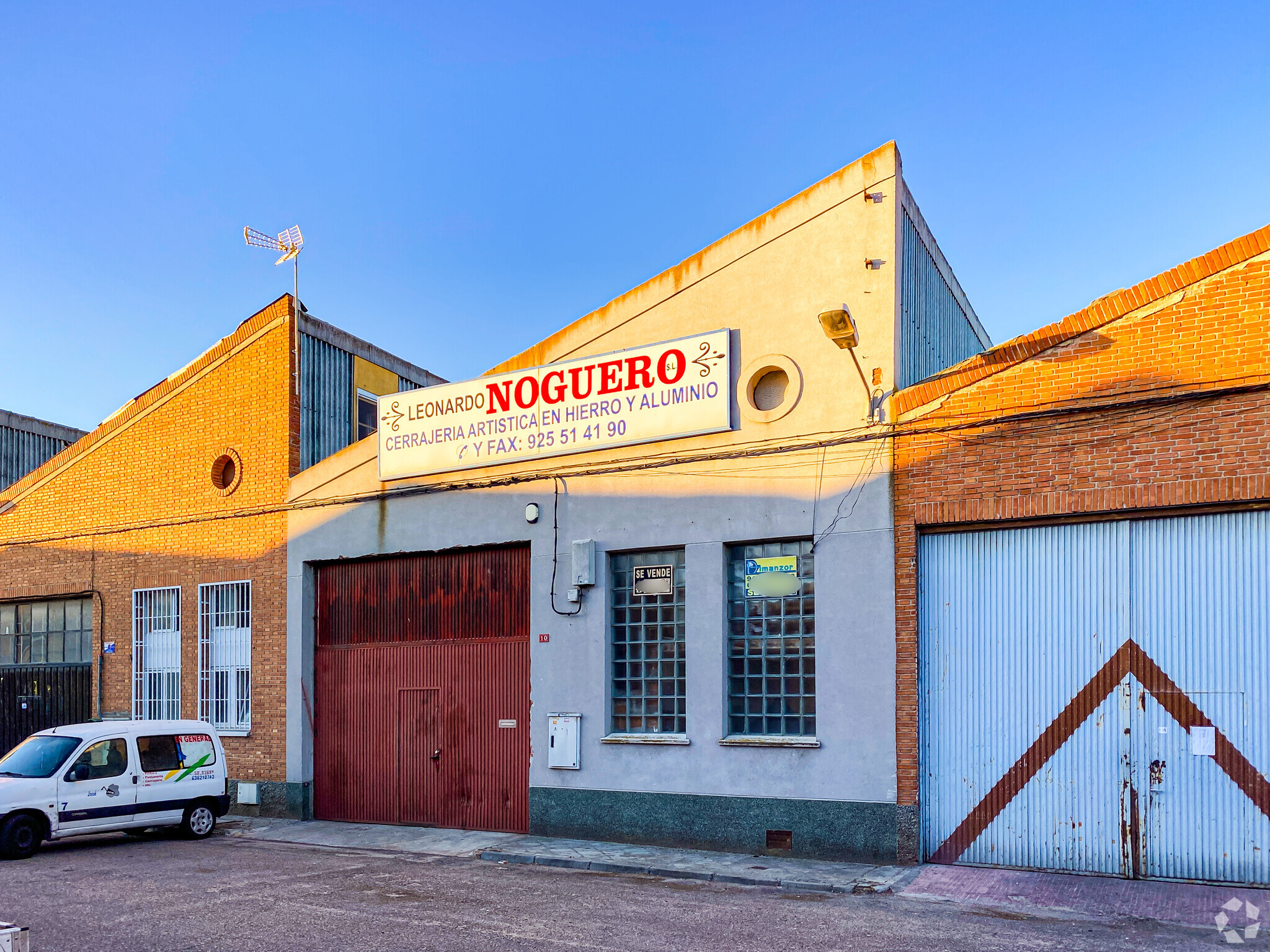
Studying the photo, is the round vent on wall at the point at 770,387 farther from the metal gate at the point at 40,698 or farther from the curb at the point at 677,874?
the metal gate at the point at 40,698

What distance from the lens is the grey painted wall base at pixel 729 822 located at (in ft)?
38.8

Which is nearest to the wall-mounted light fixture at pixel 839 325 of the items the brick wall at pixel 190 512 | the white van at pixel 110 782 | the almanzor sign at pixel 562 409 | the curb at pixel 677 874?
the almanzor sign at pixel 562 409

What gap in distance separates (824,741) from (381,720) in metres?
6.99

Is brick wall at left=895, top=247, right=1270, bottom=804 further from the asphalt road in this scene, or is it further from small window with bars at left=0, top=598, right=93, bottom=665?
small window with bars at left=0, top=598, right=93, bottom=665

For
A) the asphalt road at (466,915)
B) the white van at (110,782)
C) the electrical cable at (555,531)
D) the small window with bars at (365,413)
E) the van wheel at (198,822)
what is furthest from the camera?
the small window with bars at (365,413)

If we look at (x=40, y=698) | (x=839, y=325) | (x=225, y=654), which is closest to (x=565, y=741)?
(x=839, y=325)

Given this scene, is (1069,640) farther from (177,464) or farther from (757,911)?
(177,464)

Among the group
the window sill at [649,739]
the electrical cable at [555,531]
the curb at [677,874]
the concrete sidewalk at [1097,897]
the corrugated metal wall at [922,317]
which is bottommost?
the curb at [677,874]

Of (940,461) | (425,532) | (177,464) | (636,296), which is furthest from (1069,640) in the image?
(177,464)

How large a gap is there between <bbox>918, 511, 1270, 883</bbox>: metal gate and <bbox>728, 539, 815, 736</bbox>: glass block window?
1.34 metres

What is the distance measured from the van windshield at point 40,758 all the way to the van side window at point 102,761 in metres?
0.17

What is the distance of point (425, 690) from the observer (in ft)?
51.9

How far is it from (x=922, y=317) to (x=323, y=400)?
985 cm

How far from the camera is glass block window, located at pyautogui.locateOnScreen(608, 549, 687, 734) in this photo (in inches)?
537
